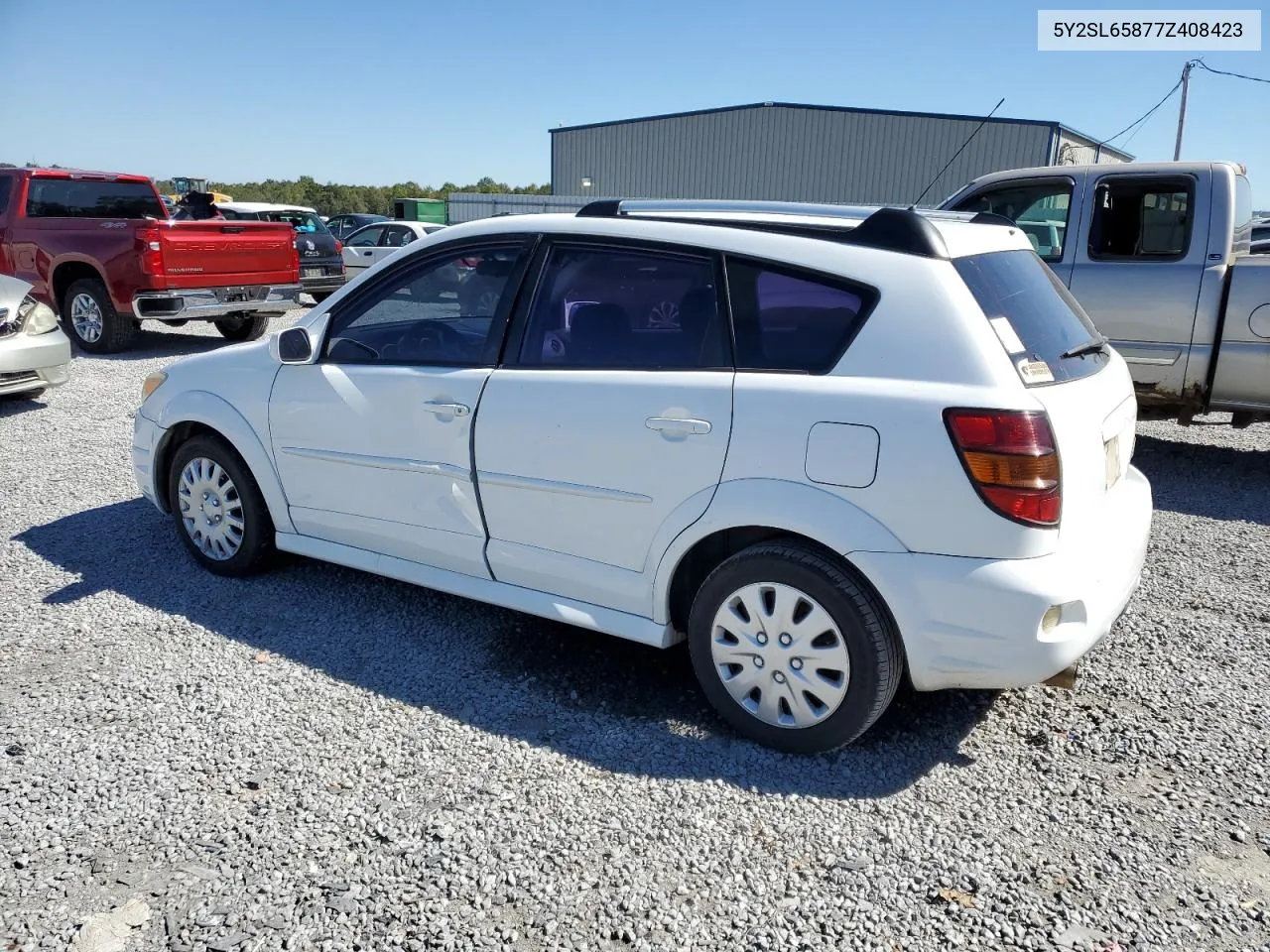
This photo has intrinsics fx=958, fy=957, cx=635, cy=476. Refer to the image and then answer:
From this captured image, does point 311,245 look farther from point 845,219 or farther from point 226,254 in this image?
point 845,219

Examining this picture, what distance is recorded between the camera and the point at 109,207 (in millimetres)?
11602

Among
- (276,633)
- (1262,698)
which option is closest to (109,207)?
(276,633)

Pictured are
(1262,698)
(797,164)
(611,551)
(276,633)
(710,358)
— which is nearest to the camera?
(710,358)

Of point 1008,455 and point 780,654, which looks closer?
point 1008,455

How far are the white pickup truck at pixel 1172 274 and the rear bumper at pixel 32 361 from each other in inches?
307

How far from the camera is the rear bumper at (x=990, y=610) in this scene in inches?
109

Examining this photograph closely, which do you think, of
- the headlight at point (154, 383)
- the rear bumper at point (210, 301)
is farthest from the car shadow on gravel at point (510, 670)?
the rear bumper at point (210, 301)

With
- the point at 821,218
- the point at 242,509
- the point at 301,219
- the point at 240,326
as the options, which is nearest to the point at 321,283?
the point at 301,219

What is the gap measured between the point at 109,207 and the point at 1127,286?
438 inches

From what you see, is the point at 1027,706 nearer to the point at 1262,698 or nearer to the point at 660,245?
the point at 1262,698

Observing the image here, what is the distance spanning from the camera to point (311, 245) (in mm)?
16312

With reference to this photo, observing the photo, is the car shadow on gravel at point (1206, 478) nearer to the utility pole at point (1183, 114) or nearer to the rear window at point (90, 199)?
the rear window at point (90, 199)

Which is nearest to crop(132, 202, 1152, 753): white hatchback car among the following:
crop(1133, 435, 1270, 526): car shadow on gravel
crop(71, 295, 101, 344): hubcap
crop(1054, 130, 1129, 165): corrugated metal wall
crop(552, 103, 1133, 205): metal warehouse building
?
crop(1133, 435, 1270, 526): car shadow on gravel

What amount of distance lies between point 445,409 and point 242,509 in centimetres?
142
